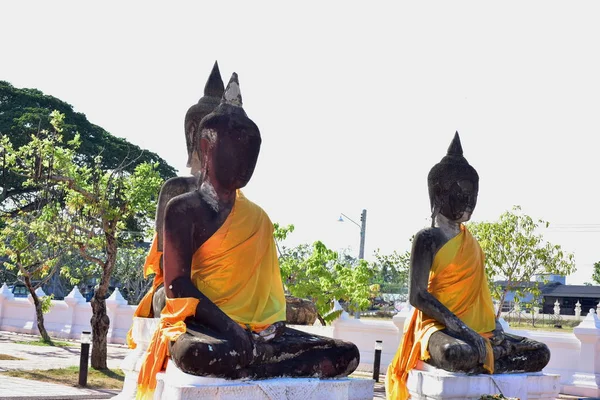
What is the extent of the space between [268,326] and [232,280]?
48 centimetres

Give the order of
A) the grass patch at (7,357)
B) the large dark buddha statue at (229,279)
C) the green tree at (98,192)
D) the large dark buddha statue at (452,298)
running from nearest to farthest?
the large dark buddha statue at (229,279) → the large dark buddha statue at (452,298) → the green tree at (98,192) → the grass patch at (7,357)

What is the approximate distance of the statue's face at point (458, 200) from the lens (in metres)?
9.27

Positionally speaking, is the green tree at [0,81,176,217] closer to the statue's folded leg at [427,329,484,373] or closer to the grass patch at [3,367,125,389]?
the grass patch at [3,367,125,389]

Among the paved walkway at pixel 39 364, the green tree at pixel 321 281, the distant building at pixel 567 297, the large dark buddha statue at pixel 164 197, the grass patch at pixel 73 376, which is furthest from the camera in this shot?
the distant building at pixel 567 297

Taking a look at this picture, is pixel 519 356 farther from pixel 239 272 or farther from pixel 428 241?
pixel 239 272

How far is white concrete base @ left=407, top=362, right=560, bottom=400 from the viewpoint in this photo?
822 centimetres

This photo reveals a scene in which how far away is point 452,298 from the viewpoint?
9.05 metres

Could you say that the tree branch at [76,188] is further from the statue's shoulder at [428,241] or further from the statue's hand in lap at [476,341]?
the statue's hand in lap at [476,341]

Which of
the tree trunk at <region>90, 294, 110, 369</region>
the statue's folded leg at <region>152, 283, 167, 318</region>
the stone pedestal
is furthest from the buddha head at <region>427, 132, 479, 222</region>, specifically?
the tree trunk at <region>90, 294, 110, 369</region>

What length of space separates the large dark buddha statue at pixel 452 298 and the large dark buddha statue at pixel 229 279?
214 centimetres

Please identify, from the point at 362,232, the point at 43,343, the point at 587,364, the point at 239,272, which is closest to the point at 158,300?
the point at 239,272

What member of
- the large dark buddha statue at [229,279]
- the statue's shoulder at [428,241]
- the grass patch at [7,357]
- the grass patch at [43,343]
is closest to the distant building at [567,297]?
the grass patch at [43,343]

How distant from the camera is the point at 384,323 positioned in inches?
675

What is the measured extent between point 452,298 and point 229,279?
3378 millimetres
